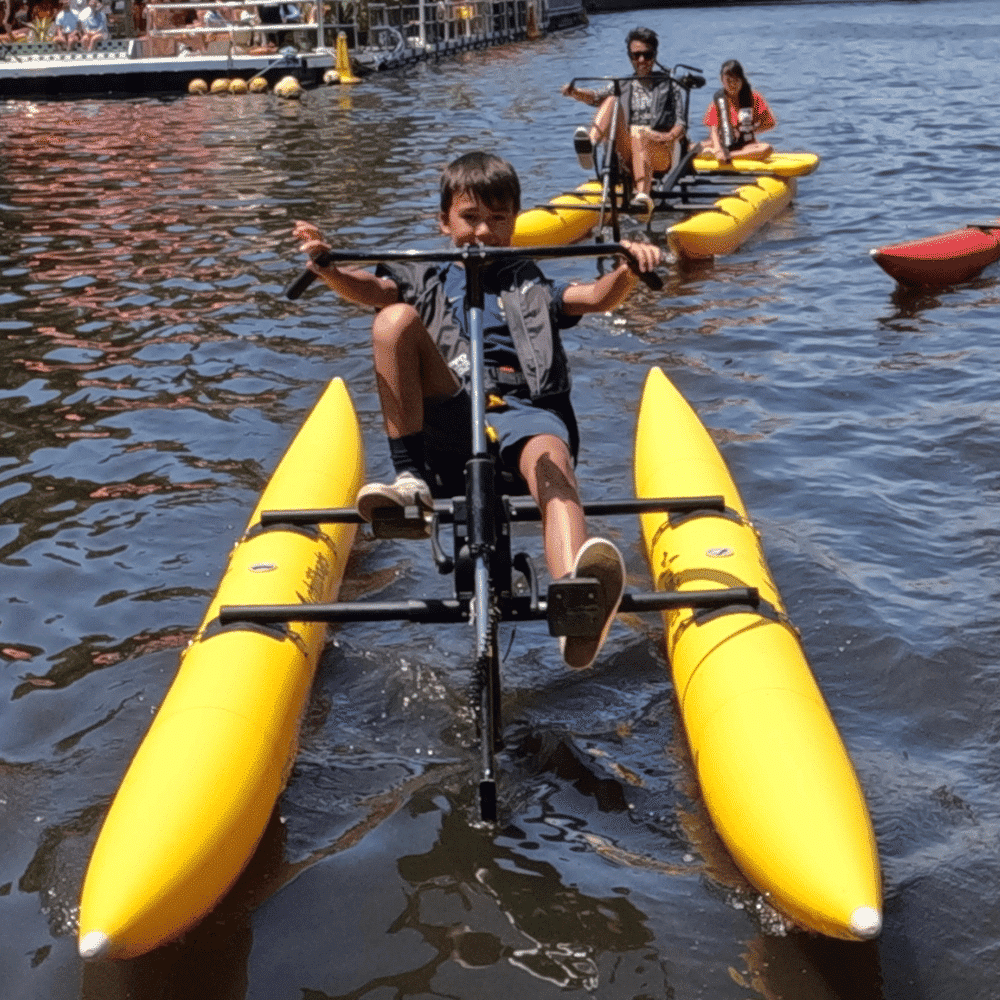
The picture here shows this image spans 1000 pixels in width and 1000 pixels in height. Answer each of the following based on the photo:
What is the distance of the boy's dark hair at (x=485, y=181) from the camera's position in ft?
13.5

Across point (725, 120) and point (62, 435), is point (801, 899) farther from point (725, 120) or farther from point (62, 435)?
point (725, 120)

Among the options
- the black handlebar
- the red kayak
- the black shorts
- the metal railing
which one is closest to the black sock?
the black shorts

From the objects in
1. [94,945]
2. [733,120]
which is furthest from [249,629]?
[733,120]

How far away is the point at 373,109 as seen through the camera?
22.3m

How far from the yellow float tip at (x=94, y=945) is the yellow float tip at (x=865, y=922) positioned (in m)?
1.47

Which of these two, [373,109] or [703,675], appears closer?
[703,675]

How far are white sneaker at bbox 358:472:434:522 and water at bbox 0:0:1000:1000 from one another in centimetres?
74

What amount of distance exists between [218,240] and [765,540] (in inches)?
293

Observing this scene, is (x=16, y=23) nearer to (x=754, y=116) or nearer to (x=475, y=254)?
(x=754, y=116)

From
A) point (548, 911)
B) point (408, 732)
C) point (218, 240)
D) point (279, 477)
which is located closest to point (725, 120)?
point (218, 240)

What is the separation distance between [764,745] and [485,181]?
1.73 meters

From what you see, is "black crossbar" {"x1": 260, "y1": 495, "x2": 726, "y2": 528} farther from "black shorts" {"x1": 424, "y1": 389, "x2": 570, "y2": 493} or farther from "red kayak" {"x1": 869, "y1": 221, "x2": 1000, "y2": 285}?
"red kayak" {"x1": 869, "y1": 221, "x2": 1000, "y2": 285}

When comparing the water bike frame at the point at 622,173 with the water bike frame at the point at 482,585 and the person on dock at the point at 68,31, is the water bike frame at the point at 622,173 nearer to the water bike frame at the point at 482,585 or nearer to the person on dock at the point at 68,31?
the water bike frame at the point at 482,585

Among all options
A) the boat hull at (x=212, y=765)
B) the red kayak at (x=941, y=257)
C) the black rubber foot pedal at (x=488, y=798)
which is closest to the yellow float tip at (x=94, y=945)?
the boat hull at (x=212, y=765)
